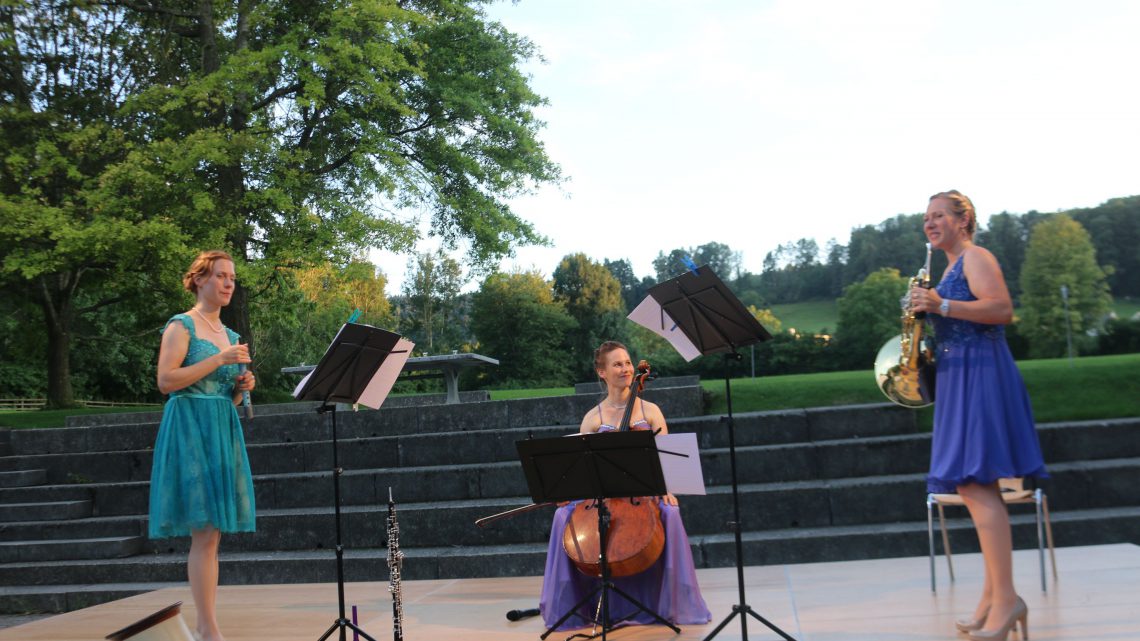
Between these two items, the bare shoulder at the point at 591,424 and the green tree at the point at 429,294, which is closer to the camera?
the bare shoulder at the point at 591,424

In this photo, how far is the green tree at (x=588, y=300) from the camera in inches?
1624

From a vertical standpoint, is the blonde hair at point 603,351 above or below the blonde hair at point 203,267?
below

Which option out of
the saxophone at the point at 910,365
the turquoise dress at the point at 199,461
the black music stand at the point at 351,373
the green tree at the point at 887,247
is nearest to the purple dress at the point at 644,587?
the black music stand at the point at 351,373

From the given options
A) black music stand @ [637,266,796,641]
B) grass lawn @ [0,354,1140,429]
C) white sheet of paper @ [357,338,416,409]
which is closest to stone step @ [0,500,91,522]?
white sheet of paper @ [357,338,416,409]

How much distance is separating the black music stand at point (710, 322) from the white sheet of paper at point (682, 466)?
0.25m

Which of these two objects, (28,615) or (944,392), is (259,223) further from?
(944,392)

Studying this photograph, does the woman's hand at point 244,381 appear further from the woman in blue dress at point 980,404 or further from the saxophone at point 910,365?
the woman in blue dress at point 980,404

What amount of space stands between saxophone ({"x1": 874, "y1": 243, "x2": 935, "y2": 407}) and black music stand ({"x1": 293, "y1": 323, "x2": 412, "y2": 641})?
2.47 m

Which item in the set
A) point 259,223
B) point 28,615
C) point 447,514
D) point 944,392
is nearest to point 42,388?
point 259,223

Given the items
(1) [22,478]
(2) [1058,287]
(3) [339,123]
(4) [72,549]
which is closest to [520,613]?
(4) [72,549]

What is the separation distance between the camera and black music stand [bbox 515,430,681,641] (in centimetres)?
434

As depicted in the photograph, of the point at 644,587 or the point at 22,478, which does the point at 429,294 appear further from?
the point at 644,587

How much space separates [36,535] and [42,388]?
2314 centimetres

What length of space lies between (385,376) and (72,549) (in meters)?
5.30
